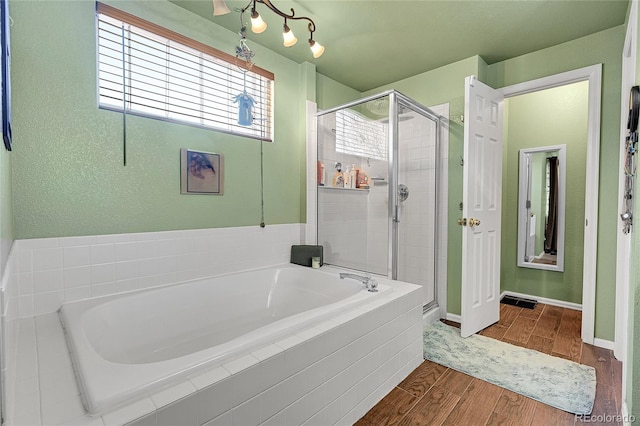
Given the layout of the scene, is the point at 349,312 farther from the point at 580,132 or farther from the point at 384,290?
the point at 580,132

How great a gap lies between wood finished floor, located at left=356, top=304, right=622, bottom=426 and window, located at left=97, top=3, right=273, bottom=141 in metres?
2.15

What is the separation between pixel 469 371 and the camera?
6.22 ft

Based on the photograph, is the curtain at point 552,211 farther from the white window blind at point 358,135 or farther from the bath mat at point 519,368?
the white window blind at point 358,135

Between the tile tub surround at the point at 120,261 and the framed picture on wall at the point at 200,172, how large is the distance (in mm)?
308

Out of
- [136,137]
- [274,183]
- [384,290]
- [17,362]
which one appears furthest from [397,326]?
[136,137]

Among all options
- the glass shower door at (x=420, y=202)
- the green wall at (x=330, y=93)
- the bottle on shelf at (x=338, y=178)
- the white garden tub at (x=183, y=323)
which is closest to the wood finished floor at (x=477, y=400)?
the white garden tub at (x=183, y=323)

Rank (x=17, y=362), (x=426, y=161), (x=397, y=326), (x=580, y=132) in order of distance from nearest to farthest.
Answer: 1. (x=17, y=362)
2. (x=397, y=326)
3. (x=426, y=161)
4. (x=580, y=132)

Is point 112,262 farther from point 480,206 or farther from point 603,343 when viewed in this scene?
point 603,343

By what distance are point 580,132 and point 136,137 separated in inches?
164

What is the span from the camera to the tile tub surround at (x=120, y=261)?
1.50 m

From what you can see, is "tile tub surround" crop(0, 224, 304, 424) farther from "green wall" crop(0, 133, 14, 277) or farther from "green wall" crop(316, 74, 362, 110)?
"green wall" crop(316, 74, 362, 110)

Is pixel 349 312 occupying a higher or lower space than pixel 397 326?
higher

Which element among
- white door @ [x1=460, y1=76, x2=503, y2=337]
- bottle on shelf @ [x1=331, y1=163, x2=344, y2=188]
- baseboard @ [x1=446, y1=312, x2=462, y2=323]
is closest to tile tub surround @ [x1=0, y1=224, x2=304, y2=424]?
bottle on shelf @ [x1=331, y1=163, x2=344, y2=188]

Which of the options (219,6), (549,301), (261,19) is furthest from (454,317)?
(219,6)
